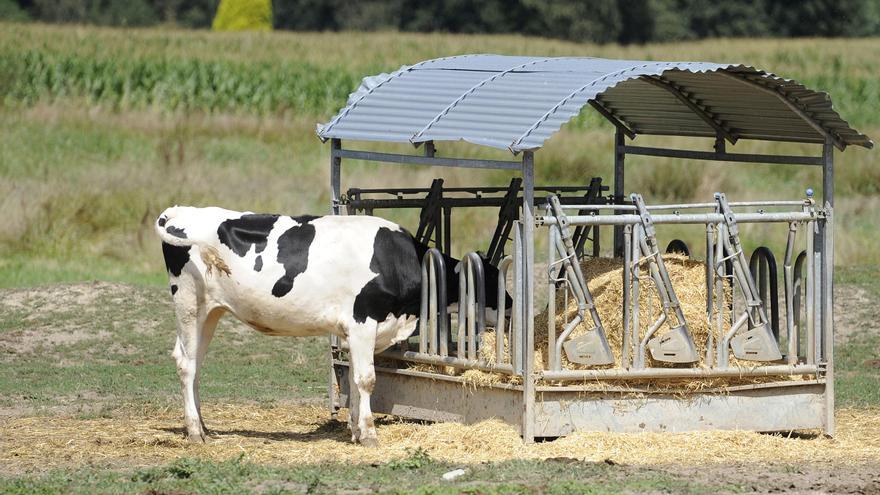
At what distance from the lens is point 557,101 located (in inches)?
429

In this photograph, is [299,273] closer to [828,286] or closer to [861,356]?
[828,286]

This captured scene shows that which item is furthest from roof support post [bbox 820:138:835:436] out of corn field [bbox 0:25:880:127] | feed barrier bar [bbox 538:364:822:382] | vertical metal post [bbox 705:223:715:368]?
corn field [bbox 0:25:880:127]

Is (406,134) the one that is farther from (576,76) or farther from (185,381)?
(185,381)

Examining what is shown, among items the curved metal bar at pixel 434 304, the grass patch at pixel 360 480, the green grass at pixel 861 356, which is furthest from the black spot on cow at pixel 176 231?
the green grass at pixel 861 356

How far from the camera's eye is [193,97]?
3478 cm

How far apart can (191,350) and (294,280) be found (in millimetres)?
1038

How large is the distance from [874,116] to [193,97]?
15.3 metres

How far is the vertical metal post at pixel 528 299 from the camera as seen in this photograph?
10.6 m

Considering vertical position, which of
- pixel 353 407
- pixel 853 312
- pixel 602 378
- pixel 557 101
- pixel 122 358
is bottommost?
pixel 353 407

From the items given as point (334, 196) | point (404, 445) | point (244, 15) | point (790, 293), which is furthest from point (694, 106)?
point (244, 15)

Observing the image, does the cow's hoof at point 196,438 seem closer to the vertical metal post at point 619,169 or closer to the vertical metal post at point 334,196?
the vertical metal post at point 334,196

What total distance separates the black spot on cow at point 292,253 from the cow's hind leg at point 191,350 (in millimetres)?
701

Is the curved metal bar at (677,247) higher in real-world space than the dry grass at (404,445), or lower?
higher

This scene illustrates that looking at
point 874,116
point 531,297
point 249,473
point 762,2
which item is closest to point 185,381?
point 249,473
